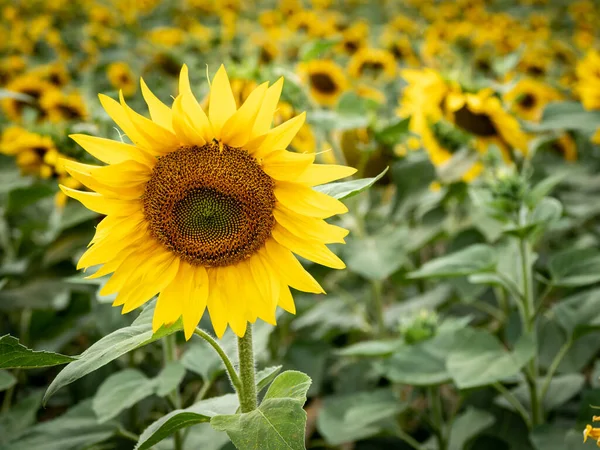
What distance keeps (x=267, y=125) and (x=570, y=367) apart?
1.20m

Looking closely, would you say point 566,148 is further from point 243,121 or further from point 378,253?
point 243,121

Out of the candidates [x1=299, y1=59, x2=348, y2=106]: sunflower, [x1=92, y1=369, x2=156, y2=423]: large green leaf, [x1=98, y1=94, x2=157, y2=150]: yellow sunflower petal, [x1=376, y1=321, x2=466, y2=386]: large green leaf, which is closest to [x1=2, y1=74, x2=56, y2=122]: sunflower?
[x1=299, y1=59, x2=348, y2=106]: sunflower

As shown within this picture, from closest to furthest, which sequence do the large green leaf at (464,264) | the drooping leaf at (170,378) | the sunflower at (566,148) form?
the drooping leaf at (170,378) < the large green leaf at (464,264) < the sunflower at (566,148)

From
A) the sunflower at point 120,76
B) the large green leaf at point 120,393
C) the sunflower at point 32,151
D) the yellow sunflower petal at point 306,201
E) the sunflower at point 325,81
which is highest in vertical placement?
the sunflower at point 120,76

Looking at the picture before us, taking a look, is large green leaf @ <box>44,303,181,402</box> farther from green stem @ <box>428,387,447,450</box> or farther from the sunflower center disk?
green stem @ <box>428,387,447,450</box>

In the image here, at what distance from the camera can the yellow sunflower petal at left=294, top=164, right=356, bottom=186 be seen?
95 centimetres

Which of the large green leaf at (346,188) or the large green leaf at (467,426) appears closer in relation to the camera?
the large green leaf at (346,188)

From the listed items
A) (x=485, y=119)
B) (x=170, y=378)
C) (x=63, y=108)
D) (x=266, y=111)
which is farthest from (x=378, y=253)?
(x=63, y=108)

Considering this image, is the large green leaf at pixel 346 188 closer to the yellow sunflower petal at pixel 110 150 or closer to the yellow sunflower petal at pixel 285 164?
the yellow sunflower petal at pixel 285 164

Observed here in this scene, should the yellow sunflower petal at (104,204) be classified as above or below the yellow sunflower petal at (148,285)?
above

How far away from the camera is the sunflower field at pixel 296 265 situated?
0.97 meters

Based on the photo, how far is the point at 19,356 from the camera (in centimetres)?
91

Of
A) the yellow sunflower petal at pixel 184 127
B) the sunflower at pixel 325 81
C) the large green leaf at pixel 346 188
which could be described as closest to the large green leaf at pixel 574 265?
the large green leaf at pixel 346 188

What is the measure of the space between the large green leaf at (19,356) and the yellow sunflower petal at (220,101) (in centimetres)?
38
